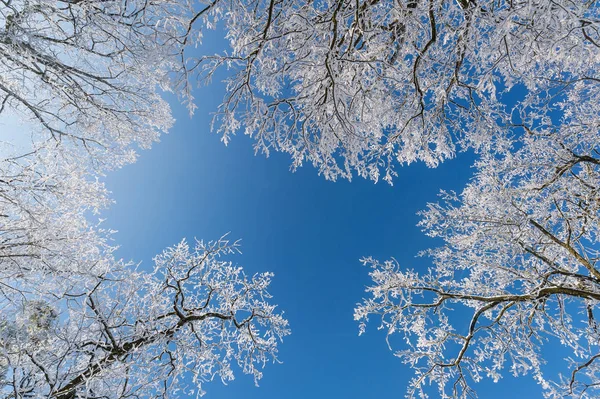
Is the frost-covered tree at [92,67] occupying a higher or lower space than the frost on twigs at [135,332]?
higher

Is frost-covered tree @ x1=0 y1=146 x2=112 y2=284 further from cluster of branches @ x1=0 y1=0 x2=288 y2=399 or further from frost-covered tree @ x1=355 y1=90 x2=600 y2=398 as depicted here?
frost-covered tree @ x1=355 y1=90 x2=600 y2=398

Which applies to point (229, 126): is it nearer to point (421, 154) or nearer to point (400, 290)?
point (421, 154)

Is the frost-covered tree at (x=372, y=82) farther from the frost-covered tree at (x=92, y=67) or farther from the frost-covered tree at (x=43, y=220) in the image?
the frost-covered tree at (x=43, y=220)

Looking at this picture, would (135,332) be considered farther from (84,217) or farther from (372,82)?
(372,82)

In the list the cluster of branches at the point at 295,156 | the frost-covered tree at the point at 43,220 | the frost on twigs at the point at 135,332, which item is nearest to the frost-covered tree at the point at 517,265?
the cluster of branches at the point at 295,156

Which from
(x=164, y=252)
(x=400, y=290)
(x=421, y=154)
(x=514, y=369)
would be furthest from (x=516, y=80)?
(x=164, y=252)

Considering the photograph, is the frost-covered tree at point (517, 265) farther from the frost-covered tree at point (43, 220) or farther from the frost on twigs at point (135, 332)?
the frost-covered tree at point (43, 220)

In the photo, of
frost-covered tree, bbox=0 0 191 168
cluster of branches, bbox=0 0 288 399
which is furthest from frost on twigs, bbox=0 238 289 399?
frost-covered tree, bbox=0 0 191 168

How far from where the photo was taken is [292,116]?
388 centimetres

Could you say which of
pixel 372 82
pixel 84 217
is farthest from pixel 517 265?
pixel 84 217

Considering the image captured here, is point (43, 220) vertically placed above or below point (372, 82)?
below

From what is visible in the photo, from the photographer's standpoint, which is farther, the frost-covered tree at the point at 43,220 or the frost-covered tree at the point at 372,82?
the frost-covered tree at the point at 43,220

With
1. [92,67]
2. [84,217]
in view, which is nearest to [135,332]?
[84,217]

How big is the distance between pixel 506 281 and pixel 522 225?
65.7 inches
